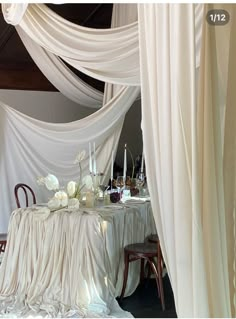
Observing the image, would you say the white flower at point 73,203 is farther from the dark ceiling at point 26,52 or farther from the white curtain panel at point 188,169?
the dark ceiling at point 26,52

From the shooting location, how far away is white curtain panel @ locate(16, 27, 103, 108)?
450cm

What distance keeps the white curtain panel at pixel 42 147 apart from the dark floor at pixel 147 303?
57.8 inches

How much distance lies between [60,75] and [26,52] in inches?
62.4

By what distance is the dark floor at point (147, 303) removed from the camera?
3531mm

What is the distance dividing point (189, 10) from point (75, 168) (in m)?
3.83

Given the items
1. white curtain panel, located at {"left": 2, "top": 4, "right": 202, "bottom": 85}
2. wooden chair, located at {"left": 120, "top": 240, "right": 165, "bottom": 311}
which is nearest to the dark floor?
wooden chair, located at {"left": 120, "top": 240, "right": 165, "bottom": 311}

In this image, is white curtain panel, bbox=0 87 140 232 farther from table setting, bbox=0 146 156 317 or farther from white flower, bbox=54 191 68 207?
white flower, bbox=54 191 68 207

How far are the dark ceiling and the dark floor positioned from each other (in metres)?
3.15

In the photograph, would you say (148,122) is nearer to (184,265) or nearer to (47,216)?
(184,265)

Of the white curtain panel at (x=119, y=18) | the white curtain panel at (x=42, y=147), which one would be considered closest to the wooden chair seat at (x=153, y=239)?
the white curtain panel at (x=42, y=147)

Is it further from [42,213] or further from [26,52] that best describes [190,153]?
[26,52]

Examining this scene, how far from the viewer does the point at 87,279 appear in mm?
3441

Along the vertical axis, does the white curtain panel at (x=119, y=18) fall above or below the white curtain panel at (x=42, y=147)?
above

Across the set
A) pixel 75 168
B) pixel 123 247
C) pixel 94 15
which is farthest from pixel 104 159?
pixel 94 15
